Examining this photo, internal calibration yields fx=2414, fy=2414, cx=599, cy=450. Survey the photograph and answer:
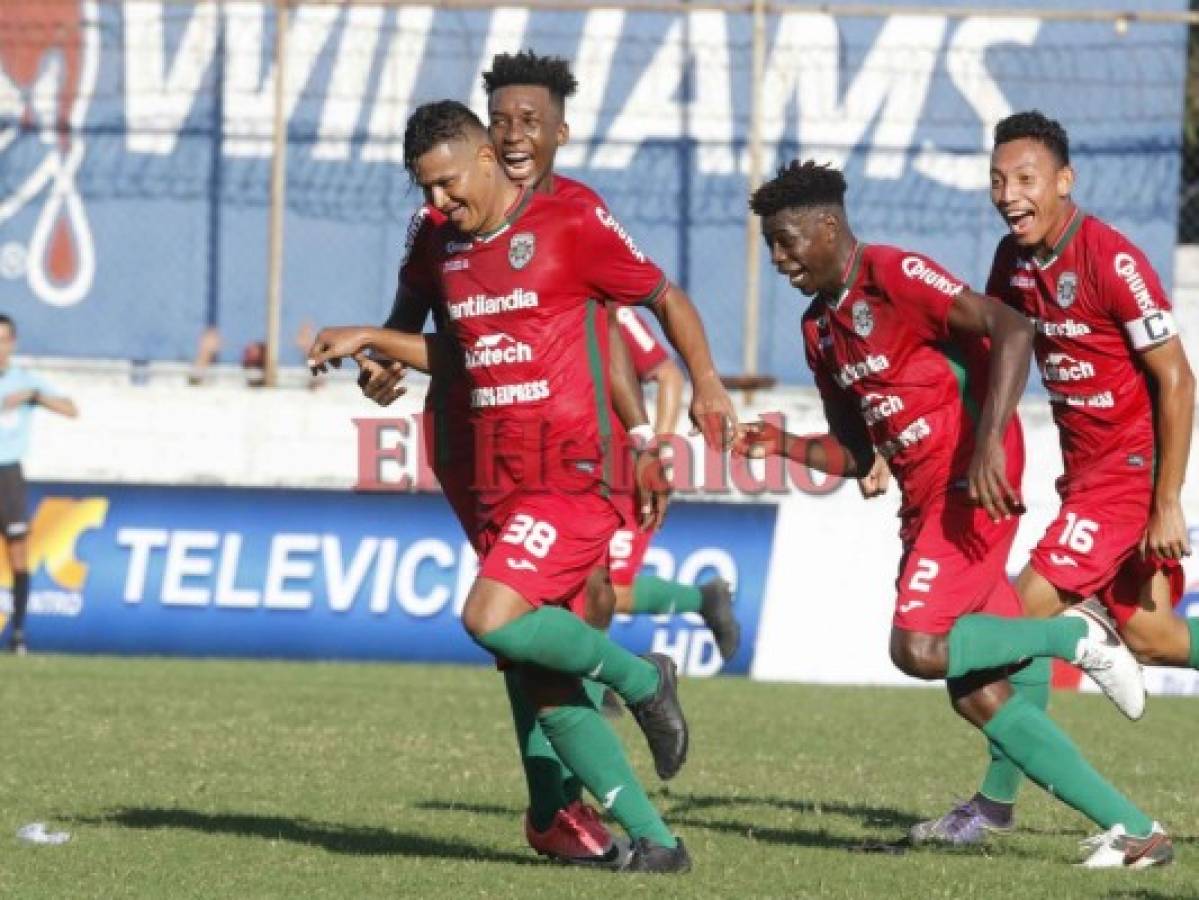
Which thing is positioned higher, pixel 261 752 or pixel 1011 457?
pixel 1011 457

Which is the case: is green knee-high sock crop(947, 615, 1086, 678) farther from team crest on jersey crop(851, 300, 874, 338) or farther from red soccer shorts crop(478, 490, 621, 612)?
red soccer shorts crop(478, 490, 621, 612)

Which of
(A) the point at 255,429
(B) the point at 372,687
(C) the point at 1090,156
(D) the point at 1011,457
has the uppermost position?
(C) the point at 1090,156

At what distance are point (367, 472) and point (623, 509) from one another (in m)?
10.4

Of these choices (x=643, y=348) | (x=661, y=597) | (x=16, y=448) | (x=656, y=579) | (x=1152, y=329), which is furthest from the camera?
(x=16, y=448)

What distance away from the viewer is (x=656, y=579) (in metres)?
13.9

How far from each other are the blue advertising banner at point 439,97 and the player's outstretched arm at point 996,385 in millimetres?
11678

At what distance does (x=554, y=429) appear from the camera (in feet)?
25.3

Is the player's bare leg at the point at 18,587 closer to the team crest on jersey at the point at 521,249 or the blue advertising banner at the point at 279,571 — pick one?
the blue advertising banner at the point at 279,571

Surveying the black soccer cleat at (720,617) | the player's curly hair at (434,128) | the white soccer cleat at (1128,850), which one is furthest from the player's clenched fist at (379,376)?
the black soccer cleat at (720,617)

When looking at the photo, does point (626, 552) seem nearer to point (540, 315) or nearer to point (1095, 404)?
point (1095, 404)

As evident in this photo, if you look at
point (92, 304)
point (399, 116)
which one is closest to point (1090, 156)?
point (399, 116)

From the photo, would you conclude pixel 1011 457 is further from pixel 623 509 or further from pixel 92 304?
pixel 92 304

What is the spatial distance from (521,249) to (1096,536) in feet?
7.93

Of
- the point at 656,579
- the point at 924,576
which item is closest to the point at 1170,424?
the point at 924,576
